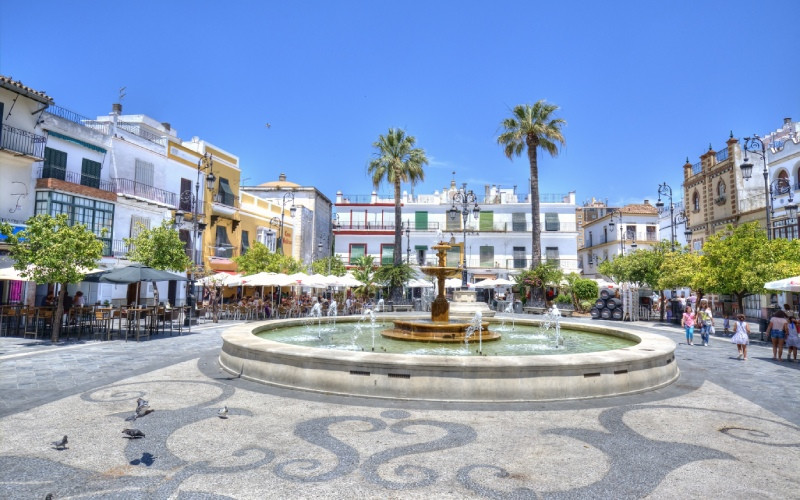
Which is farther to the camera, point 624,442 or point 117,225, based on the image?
point 117,225

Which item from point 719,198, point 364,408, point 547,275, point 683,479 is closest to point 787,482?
point 683,479

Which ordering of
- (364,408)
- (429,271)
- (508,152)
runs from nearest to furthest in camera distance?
(364,408)
(429,271)
(508,152)

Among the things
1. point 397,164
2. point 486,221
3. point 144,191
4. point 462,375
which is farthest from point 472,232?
point 462,375

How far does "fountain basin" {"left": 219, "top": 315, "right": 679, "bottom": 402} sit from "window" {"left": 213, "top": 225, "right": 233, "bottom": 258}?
26532 mm

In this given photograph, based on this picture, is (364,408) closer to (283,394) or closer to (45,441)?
(283,394)

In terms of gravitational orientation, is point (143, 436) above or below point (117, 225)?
below

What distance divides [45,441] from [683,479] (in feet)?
21.4

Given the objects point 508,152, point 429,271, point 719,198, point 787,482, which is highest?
point 508,152

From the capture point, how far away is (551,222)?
1865 inches

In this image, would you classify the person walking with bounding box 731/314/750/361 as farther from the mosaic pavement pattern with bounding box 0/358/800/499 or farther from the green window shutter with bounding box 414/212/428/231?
the green window shutter with bounding box 414/212/428/231

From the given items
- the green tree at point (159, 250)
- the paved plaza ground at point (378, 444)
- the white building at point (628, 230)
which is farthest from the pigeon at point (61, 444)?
the white building at point (628, 230)

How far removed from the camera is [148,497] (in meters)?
3.80

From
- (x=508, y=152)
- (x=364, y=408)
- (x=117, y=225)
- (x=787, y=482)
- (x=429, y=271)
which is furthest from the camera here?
(x=508, y=152)

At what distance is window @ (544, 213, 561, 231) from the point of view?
47188 millimetres
